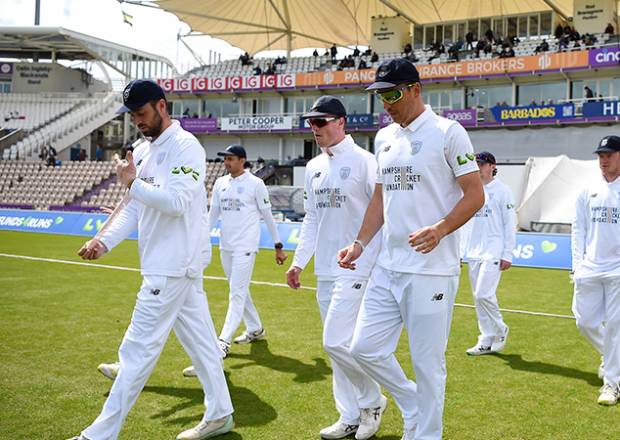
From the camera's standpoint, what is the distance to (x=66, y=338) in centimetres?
802

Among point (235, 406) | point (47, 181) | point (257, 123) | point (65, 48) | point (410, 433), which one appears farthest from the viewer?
point (65, 48)

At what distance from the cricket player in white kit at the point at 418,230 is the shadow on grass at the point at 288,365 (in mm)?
2573

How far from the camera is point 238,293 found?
7.94m

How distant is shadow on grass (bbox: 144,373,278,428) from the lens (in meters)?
5.24

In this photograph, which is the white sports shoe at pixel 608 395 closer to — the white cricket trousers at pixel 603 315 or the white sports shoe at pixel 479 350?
the white cricket trousers at pixel 603 315

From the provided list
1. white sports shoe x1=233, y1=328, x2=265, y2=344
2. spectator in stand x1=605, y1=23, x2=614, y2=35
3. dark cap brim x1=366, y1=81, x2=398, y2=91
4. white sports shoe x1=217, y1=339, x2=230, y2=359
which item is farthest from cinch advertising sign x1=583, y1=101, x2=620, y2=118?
dark cap brim x1=366, y1=81, x2=398, y2=91

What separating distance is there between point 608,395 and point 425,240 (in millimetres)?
3411

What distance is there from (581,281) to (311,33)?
58.5 m

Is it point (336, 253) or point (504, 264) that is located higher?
point (336, 253)

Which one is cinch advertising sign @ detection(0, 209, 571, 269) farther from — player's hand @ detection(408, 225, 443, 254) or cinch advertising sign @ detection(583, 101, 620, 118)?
cinch advertising sign @ detection(583, 101, 620, 118)

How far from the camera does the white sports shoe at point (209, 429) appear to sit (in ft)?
15.7

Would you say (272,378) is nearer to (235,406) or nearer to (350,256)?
(235,406)

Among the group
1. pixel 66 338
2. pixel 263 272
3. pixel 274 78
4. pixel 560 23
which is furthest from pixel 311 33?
pixel 66 338

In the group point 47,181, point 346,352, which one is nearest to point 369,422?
point 346,352
